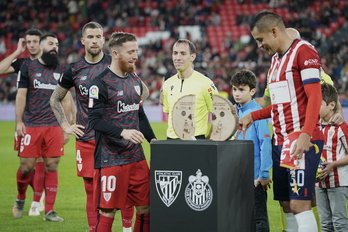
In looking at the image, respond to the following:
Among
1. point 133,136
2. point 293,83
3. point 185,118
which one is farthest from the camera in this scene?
point 185,118

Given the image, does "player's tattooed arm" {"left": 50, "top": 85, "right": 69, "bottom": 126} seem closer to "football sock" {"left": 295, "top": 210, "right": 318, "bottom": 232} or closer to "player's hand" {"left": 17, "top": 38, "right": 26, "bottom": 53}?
"player's hand" {"left": 17, "top": 38, "right": 26, "bottom": 53}

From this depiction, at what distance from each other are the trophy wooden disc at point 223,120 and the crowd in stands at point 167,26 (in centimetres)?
1959

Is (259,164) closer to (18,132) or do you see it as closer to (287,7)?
(18,132)

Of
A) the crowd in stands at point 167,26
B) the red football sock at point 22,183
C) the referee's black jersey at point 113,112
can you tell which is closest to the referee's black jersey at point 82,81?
the referee's black jersey at point 113,112

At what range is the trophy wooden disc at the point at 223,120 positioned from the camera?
496cm

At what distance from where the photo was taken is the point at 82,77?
640 cm

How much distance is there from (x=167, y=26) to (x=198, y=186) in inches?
1116

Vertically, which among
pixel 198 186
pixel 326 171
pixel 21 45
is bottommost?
pixel 198 186

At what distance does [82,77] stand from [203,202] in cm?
228

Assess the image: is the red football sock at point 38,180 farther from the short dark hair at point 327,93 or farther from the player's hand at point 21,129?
the short dark hair at point 327,93

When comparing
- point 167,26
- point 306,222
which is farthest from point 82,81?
point 167,26

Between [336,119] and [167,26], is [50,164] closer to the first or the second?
[336,119]

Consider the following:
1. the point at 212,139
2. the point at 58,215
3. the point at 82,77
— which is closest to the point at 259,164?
the point at 212,139

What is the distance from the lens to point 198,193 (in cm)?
475
